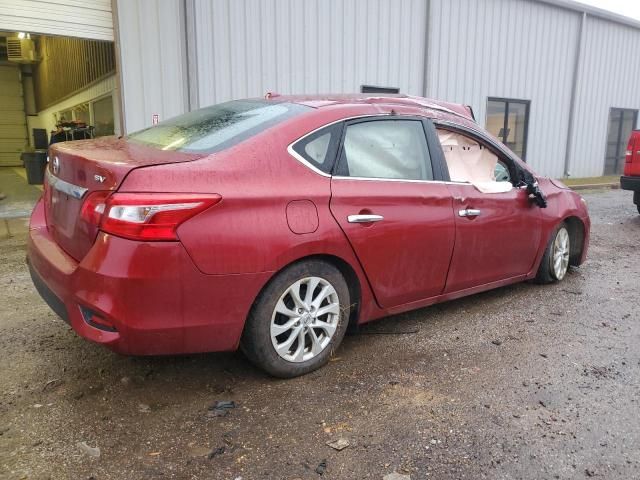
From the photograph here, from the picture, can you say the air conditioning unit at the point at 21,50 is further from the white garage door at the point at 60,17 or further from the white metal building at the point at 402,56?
the white garage door at the point at 60,17

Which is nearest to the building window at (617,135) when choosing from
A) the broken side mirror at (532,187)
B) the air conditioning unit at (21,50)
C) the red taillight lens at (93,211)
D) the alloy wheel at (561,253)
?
the alloy wheel at (561,253)

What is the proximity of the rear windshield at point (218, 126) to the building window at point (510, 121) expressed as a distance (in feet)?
37.3

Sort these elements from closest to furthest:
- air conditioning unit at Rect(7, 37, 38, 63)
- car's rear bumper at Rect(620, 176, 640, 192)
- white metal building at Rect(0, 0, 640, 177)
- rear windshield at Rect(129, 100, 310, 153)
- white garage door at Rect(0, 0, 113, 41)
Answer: rear windshield at Rect(129, 100, 310, 153), white garage door at Rect(0, 0, 113, 41), white metal building at Rect(0, 0, 640, 177), car's rear bumper at Rect(620, 176, 640, 192), air conditioning unit at Rect(7, 37, 38, 63)

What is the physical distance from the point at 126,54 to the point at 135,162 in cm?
631

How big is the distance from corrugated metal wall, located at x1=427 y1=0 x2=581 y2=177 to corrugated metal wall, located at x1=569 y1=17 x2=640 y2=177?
666 millimetres

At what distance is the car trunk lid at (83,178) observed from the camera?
2.59 m

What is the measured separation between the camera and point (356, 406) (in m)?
2.86

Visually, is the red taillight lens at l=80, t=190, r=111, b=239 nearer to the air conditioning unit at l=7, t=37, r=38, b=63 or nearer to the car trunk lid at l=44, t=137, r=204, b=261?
the car trunk lid at l=44, t=137, r=204, b=261

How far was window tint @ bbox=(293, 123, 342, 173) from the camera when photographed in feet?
10.1

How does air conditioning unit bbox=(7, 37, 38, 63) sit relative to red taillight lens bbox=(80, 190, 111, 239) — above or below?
above

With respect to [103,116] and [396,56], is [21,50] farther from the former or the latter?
[396,56]

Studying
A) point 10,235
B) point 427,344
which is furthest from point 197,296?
point 10,235

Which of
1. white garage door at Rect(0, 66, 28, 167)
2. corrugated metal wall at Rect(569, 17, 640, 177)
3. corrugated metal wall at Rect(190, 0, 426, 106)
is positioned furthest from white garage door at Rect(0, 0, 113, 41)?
white garage door at Rect(0, 66, 28, 167)

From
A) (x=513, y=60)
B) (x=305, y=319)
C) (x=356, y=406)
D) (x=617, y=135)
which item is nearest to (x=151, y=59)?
(x=305, y=319)
